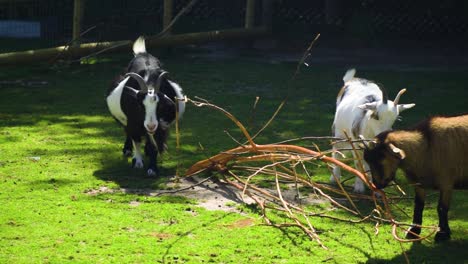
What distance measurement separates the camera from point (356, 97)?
340 inches

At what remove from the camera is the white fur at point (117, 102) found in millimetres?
9930

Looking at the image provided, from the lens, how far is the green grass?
269 inches

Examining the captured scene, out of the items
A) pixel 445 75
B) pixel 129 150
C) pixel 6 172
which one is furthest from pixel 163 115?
pixel 445 75

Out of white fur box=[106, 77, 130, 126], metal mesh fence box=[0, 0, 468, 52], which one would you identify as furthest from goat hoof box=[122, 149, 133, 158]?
metal mesh fence box=[0, 0, 468, 52]

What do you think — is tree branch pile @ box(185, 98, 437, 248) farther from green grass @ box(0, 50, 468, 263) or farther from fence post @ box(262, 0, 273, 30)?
fence post @ box(262, 0, 273, 30)

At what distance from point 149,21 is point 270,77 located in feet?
14.3

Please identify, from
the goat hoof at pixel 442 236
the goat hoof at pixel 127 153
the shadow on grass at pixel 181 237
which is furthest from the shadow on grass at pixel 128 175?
the goat hoof at pixel 442 236

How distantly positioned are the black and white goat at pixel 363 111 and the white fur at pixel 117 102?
251 centimetres

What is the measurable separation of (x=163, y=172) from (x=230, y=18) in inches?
439

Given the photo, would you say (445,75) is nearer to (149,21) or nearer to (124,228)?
(149,21)

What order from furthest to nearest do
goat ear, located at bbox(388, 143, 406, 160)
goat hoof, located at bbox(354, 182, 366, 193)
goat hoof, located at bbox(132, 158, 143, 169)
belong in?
1. goat hoof, located at bbox(132, 158, 143, 169)
2. goat hoof, located at bbox(354, 182, 366, 193)
3. goat ear, located at bbox(388, 143, 406, 160)

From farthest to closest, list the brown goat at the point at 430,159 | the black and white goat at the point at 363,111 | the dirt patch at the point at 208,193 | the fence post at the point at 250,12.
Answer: the fence post at the point at 250,12 < the dirt patch at the point at 208,193 < the black and white goat at the point at 363,111 < the brown goat at the point at 430,159

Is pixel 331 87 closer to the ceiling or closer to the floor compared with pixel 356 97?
closer to the floor

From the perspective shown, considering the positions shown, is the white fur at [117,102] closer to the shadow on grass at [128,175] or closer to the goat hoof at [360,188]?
the shadow on grass at [128,175]
